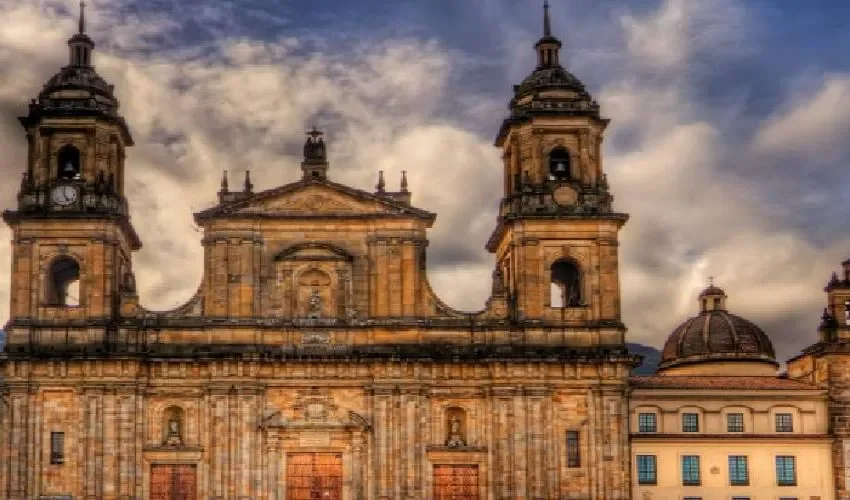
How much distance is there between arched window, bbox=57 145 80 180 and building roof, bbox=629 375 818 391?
25549 mm

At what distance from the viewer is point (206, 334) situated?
62.8 metres

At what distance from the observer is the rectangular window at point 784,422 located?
68438 mm

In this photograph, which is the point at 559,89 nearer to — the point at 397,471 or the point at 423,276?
the point at 423,276

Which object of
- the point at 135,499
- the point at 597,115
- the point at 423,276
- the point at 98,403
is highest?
the point at 597,115

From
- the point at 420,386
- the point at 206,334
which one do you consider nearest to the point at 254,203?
the point at 206,334

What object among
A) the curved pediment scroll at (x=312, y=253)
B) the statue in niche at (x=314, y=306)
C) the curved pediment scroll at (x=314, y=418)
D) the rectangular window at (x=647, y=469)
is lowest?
the rectangular window at (x=647, y=469)

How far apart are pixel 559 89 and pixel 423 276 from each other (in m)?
10.00

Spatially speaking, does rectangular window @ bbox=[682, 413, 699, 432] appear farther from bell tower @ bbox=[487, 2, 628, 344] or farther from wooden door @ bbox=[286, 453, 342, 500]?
wooden door @ bbox=[286, 453, 342, 500]

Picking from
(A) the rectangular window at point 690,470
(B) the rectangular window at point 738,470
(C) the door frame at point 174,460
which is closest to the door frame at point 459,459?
(C) the door frame at point 174,460

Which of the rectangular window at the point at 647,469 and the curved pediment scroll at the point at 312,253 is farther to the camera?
the rectangular window at the point at 647,469

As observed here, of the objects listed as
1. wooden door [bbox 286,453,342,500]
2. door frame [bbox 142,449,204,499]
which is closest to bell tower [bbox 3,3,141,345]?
door frame [bbox 142,449,204,499]

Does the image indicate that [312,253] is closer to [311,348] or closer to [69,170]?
[311,348]

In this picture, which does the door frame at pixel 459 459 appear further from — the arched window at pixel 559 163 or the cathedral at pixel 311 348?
Result: the arched window at pixel 559 163

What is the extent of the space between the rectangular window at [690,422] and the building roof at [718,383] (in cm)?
122
